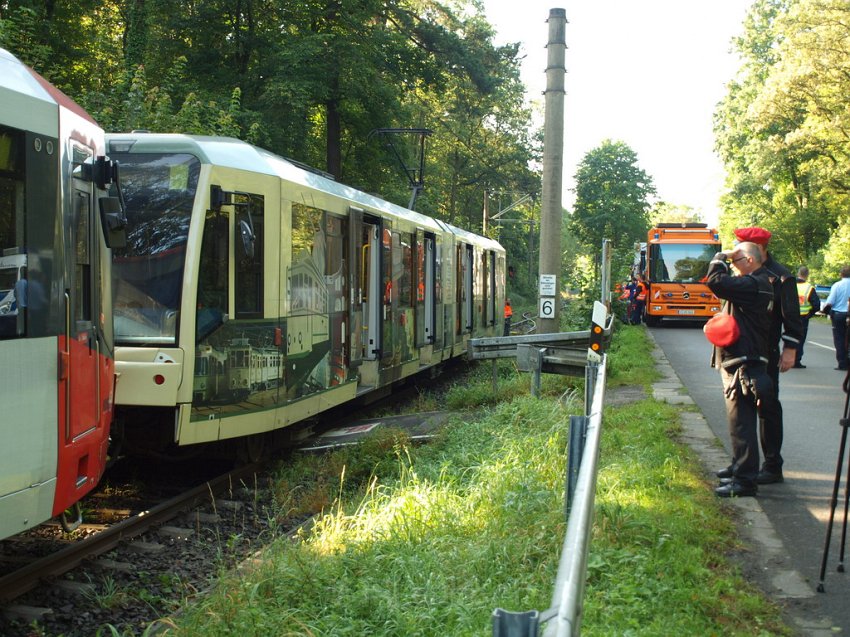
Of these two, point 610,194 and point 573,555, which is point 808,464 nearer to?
point 573,555

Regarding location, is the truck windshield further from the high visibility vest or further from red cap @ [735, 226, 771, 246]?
red cap @ [735, 226, 771, 246]

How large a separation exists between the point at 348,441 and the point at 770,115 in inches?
1541

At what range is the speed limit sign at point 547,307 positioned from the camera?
13526mm

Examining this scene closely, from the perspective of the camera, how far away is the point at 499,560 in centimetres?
510

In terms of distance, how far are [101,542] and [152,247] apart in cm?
274

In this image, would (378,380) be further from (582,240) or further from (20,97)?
(582,240)

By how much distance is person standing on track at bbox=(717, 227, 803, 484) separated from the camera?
698 cm

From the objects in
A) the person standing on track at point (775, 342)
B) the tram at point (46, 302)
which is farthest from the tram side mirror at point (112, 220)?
the person standing on track at point (775, 342)

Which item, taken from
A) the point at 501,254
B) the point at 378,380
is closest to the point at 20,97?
the point at 378,380

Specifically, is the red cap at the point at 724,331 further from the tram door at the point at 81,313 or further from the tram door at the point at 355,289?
the tram door at the point at 355,289

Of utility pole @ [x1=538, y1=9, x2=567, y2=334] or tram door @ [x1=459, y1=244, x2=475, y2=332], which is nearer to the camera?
utility pole @ [x1=538, y1=9, x2=567, y2=334]

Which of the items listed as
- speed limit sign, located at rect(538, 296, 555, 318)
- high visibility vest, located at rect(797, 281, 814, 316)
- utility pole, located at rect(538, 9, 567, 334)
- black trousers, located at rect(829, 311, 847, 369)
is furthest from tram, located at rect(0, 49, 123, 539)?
black trousers, located at rect(829, 311, 847, 369)

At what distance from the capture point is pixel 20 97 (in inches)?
199

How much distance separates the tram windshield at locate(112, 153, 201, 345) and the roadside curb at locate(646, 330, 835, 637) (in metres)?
4.91
